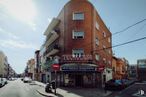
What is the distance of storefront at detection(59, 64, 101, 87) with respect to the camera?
35719 millimetres

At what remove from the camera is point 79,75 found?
37875 millimetres

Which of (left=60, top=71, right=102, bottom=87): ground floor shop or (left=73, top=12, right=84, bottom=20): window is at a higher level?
(left=73, top=12, right=84, bottom=20): window

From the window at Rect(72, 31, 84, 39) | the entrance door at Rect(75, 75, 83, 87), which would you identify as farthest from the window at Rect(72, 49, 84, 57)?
the entrance door at Rect(75, 75, 83, 87)

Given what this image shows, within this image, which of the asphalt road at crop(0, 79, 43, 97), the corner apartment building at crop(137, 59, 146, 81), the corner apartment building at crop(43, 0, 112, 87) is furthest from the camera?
the corner apartment building at crop(137, 59, 146, 81)

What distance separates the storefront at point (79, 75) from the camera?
35.7 meters

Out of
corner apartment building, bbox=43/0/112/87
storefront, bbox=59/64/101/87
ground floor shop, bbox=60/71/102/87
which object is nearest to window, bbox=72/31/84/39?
corner apartment building, bbox=43/0/112/87

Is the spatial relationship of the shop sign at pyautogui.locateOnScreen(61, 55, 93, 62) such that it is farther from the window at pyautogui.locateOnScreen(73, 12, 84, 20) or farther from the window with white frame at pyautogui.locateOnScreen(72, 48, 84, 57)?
the window at pyautogui.locateOnScreen(73, 12, 84, 20)

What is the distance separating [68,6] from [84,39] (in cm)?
565

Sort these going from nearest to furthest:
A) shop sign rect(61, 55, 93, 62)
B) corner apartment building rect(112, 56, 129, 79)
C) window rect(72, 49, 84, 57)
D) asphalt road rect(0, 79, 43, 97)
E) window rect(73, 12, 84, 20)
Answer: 1. asphalt road rect(0, 79, 43, 97)
2. shop sign rect(61, 55, 93, 62)
3. window rect(72, 49, 84, 57)
4. window rect(73, 12, 84, 20)
5. corner apartment building rect(112, 56, 129, 79)

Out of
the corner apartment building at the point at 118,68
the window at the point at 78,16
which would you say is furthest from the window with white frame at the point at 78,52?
the corner apartment building at the point at 118,68

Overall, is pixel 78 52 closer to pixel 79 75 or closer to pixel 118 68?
pixel 79 75

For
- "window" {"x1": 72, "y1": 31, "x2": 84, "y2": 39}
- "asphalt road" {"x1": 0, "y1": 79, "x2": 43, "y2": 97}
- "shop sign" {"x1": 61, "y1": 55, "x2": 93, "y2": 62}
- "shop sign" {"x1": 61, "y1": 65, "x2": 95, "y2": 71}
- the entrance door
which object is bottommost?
"asphalt road" {"x1": 0, "y1": 79, "x2": 43, "y2": 97}

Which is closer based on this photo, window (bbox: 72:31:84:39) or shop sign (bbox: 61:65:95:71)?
shop sign (bbox: 61:65:95:71)

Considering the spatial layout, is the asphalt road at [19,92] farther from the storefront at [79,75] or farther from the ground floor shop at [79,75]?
the storefront at [79,75]
